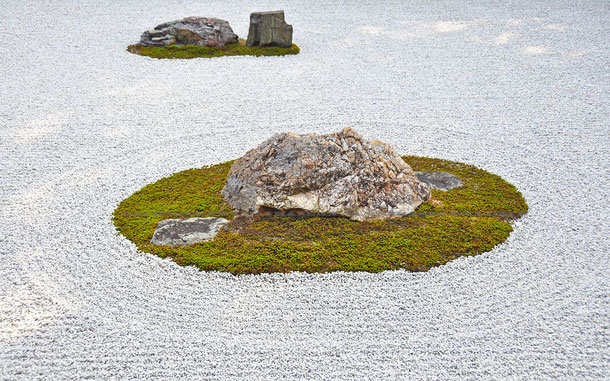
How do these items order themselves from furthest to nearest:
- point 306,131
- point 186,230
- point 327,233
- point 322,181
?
point 306,131 → point 322,181 → point 186,230 → point 327,233

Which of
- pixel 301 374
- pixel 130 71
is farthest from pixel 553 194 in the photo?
pixel 130 71

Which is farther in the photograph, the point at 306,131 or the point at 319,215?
the point at 306,131

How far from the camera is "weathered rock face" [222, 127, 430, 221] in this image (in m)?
6.88

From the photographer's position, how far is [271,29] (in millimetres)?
13742

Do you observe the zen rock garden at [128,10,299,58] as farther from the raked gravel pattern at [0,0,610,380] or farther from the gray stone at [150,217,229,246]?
the gray stone at [150,217,229,246]

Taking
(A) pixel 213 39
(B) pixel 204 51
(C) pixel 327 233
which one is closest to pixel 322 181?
(C) pixel 327 233

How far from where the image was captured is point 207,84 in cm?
1201

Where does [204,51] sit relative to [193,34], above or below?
below

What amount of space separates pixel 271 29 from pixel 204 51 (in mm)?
1773

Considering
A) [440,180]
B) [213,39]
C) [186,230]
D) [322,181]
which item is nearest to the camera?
[186,230]

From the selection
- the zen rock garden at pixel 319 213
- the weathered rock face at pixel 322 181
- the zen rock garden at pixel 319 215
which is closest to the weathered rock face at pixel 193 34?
the zen rock garden at pixel 319 213

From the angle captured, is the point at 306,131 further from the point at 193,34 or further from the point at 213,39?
the point at 193,34

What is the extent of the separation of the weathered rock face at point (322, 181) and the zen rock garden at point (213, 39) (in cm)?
728

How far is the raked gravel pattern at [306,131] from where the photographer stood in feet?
16.5
